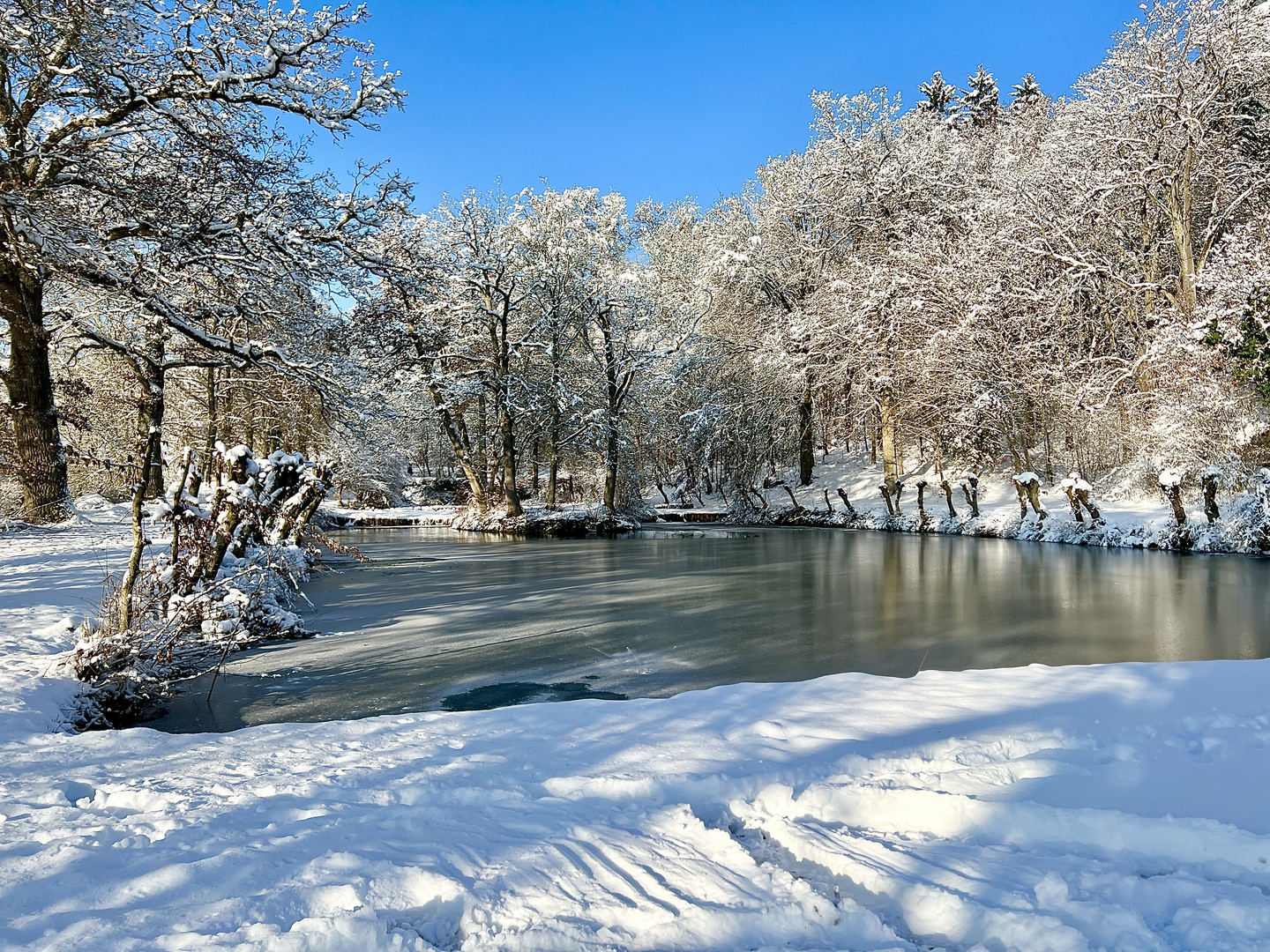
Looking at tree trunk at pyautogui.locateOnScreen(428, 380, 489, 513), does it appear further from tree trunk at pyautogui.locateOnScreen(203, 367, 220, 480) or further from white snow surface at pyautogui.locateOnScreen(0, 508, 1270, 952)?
white snow surface at pyautogui.locateOnScreen(0, 508, 1270, 952)

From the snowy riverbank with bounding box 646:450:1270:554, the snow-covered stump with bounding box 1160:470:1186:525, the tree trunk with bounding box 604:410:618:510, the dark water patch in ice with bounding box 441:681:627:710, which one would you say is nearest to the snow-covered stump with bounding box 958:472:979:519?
the snowy riverbank with bounding box 646:450:1270:554

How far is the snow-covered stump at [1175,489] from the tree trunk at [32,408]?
60.4 feet

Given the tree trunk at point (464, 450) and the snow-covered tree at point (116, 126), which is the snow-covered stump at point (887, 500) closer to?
the tree trunk at point (464, 450)

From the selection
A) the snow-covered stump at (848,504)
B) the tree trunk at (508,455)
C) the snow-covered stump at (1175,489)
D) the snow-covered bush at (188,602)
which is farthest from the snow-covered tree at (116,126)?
the snow-covered stump at (848,504)

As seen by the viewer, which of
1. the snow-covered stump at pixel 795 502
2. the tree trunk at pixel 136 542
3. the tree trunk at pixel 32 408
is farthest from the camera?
the snow-covered stump at pixel 795 502

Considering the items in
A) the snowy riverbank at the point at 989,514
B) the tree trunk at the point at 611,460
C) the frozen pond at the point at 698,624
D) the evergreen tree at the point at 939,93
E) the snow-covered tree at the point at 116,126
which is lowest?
the frozen pond at the point at 698,624

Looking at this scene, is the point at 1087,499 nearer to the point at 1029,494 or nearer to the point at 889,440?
the point at 1029,494

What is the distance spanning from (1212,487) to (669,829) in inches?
627

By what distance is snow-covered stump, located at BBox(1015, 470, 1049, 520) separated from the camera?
18141 mm

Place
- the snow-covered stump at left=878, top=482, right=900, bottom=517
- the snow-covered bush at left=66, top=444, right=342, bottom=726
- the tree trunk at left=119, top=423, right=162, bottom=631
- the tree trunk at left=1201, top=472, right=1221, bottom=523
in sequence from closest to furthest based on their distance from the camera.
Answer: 1. the snow-covered bush at left=66, top=444, right=342, bottom=726
2. the tree trunk at left=119, top=423, right=162, bottom=631
3. the tree trunk at left=1201, top=472, right=1221, bottom=523
4. the snow-covered stump at left=878, top=482, right=900, bottom=517

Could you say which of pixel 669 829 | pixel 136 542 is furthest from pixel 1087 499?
pixel 136 542

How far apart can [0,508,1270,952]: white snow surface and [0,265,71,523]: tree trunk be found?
8182 millimetres

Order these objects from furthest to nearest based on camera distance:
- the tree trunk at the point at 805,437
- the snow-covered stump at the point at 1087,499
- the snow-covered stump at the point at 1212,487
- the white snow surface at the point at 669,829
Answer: the tree trunk at the point at 805,437
the snow-covered stump at the point at 1087,499
the snow-covered stump at the point at 1212,487
the white snow surface at the point at 669,829

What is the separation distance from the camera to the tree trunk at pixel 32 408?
997 centimetres
